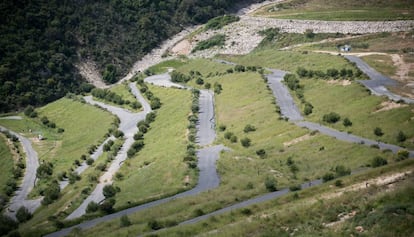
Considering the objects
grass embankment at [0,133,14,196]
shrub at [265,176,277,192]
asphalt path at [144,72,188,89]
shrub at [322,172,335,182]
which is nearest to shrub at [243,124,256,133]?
shrub at [265,176,277,192]

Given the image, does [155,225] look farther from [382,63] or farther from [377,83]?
[382,63]

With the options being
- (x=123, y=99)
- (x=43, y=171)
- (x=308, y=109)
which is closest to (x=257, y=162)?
(x=308, y=109)

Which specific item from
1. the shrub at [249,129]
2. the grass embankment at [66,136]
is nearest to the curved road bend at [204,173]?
the shrub at [249,129]

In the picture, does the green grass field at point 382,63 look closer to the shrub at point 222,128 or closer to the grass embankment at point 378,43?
the grass embankment at point 378,43

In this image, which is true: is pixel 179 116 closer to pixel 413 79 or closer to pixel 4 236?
pixel 413 79

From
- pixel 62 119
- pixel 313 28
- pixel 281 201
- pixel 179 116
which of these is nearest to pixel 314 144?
pixel 281 201

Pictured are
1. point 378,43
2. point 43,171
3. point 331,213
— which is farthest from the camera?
point 378,43
